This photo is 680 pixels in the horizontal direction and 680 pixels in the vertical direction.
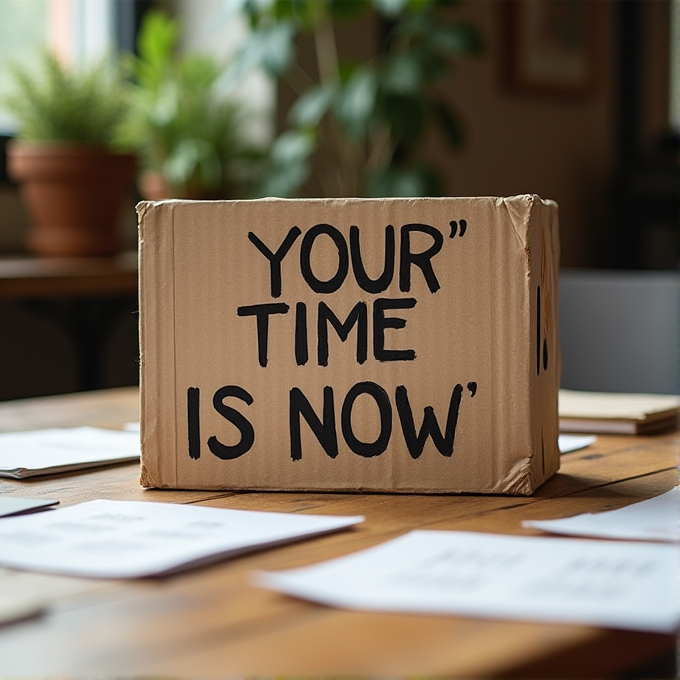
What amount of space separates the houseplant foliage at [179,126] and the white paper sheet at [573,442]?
1767 millimetres

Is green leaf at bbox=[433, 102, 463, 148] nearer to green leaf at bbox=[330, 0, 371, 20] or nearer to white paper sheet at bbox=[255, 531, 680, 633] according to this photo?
green leaf at bbox=[330, 0, 371, 20]

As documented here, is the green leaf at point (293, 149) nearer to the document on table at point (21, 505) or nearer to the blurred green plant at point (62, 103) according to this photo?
the blurred green plant at point (62, 103)

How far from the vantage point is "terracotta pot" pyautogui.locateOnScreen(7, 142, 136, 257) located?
2584 millimetres

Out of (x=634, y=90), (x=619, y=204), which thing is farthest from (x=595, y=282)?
(x=634, y=90)

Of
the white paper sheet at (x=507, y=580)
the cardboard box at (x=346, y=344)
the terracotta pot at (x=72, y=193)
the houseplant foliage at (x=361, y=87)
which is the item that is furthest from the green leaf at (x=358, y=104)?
the white paper sheet at (x=507, y=580)

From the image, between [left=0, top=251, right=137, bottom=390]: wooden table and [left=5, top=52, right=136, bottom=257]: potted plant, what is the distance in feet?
0.23

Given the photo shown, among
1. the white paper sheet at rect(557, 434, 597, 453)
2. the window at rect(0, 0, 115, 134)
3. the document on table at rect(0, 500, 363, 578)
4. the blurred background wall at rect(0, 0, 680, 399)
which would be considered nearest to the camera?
the document on table at rect(0, 500, 363, 578)

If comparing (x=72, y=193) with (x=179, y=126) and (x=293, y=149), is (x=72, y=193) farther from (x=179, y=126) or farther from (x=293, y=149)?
(x=293, y=149)

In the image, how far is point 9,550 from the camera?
67 cm

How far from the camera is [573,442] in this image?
111 centimetres

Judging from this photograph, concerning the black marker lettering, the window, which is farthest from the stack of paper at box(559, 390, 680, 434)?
the window

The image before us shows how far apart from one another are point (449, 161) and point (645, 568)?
3406 mm

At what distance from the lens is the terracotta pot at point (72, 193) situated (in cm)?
258

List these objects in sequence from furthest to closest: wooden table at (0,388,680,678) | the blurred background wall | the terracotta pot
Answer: the blurred background wall, the terracotta pot, wooden table at (0,388,680,678)
